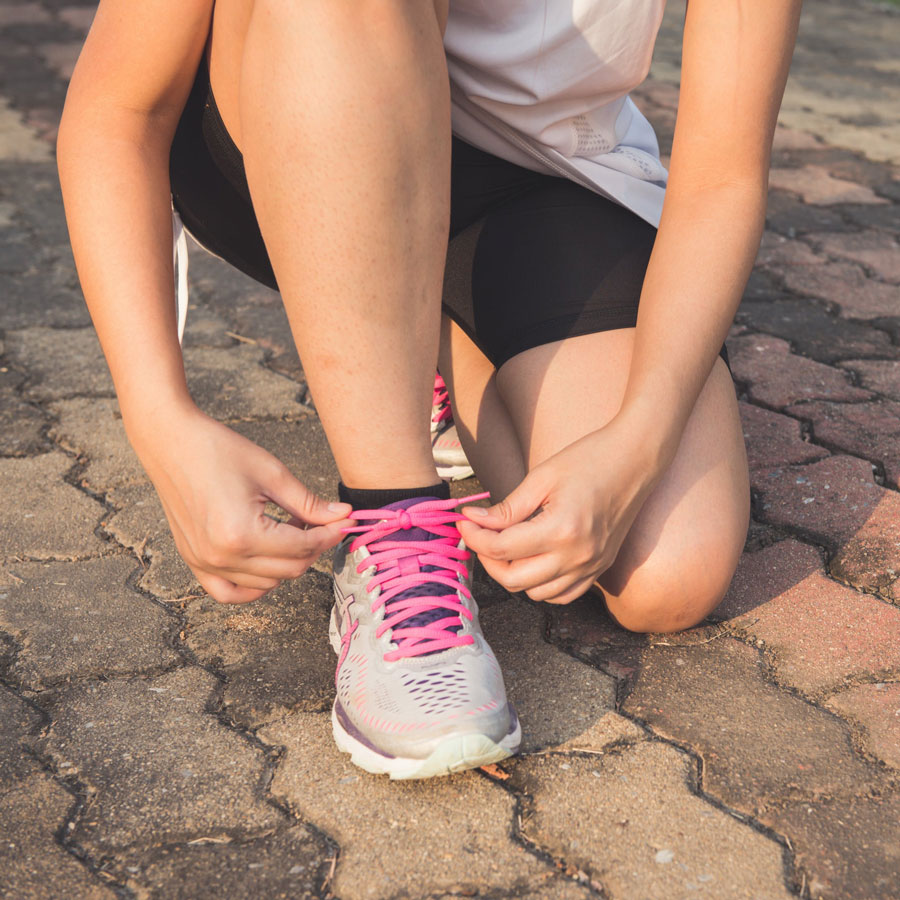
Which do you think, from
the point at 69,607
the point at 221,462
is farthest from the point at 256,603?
the point at 221,462

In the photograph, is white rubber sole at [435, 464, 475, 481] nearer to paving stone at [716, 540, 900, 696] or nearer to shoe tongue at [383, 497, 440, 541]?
paving stone at [716, 540, 900, 696]

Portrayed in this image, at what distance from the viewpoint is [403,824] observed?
1081mm

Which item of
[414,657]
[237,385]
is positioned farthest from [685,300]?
[237,385]

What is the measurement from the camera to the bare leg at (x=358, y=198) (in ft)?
3.63

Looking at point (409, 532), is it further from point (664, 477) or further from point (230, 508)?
point (664, 477)

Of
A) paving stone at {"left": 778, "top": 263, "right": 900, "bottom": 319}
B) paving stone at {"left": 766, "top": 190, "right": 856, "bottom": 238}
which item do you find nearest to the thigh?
paving stone at {"left": 778, "top": 263, "right": 900, "bottom": 319}

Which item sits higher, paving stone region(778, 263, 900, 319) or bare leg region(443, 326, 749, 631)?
bare leg region(443, 326, 749, 631)

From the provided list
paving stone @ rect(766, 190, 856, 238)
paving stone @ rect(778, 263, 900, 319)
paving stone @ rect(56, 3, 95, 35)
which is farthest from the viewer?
paving stone @ rect(56, 3, 95, 35)

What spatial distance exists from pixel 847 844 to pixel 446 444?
3.05ft

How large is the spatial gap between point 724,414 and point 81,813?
34.4 inches

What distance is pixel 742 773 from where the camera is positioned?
1.16m

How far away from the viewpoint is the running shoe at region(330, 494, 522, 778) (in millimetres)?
1091

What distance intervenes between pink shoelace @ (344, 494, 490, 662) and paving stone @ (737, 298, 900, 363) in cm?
123

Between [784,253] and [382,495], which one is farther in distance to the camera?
[784,253]
